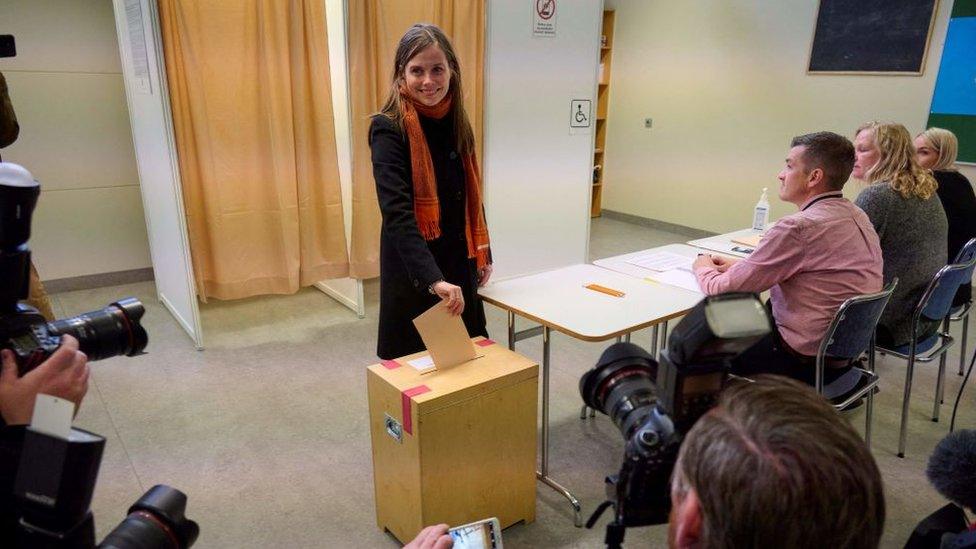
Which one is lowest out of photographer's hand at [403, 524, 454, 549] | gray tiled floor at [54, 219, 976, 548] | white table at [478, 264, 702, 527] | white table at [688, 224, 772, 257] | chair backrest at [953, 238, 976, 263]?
gray tiled floor at [54, 219, 976, 548]

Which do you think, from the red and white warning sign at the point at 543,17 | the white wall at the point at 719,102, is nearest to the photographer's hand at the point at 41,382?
the red and white warning sign at the point at 543,17

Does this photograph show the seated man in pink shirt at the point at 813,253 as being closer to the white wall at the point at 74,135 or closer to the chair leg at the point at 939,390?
the chair leg at the point at 939,390

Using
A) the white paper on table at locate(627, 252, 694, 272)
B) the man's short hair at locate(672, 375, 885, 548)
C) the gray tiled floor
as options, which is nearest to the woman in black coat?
the gray tiled floor

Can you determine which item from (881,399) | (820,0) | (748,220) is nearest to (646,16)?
(820,0)

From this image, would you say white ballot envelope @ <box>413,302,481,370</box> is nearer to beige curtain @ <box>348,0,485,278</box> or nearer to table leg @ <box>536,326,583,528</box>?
table leg @ <box>536,326,583,528</box>

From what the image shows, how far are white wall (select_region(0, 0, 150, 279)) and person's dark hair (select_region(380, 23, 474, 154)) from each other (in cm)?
302

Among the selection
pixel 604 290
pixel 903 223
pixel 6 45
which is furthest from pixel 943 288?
pixel 6 45

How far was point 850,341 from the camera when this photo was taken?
6.14 feet

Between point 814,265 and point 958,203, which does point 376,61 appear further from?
point 958,203

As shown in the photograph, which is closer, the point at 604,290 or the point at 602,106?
the point at 604,290

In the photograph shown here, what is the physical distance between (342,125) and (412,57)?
2.05 meters

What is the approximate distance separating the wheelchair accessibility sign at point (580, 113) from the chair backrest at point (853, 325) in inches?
95.0

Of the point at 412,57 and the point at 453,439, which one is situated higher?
the point at 412,57

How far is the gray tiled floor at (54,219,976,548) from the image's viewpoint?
1.98m
